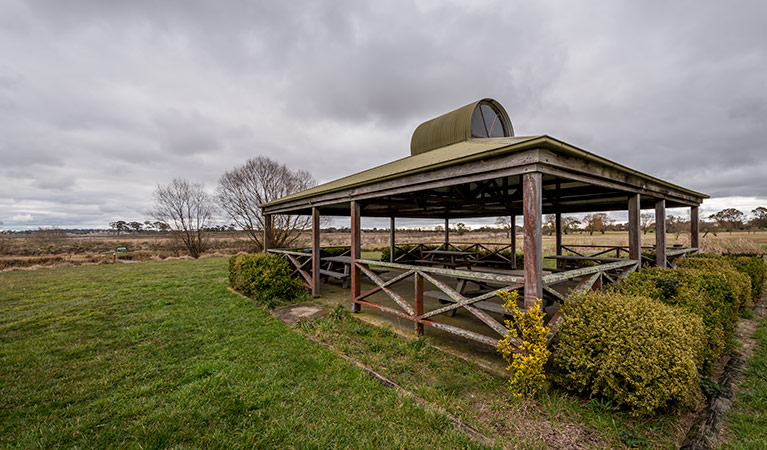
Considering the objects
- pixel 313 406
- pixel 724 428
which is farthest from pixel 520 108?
pixel 313 406

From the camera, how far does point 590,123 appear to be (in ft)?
68.1

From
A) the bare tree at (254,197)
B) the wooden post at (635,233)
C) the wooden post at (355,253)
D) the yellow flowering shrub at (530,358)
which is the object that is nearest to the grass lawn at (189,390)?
the yellow flowering shrub at (530,358)

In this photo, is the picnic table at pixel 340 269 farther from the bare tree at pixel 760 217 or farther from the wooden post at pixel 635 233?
the bare tree at pixel 760 217

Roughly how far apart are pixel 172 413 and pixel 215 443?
0.74 m

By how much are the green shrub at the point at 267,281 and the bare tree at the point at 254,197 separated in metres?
13.5

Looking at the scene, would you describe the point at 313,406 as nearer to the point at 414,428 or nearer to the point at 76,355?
the point at 414,428

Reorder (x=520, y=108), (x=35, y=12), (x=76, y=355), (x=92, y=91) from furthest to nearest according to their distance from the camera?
(x=520, y=108) < (x=92, y=91) < (x=35, y=12) < (x=76, y=355)

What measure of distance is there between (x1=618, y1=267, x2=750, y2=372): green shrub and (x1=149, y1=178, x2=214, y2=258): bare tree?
2478cm

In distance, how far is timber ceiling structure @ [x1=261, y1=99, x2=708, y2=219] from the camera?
339 centimetres

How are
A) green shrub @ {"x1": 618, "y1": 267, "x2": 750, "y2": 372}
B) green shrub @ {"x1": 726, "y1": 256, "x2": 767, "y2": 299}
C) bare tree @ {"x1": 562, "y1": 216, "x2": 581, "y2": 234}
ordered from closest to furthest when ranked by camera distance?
green shrub @ {"x1": 618, "y1": 267, "x2": 750, "y2": 372}
green shrub @ {"x1": 726, "y1": 256, "x2": 767, "y2": 299}
bare tree @ {"x1": 562, "y1": 216, "x2": 581, "y2": 234}

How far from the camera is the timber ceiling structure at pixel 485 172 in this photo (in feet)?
11.1

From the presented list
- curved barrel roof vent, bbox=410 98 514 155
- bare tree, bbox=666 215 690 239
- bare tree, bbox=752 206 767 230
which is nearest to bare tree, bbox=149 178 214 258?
curved barrel roof vent, bbox=410 98 514 155

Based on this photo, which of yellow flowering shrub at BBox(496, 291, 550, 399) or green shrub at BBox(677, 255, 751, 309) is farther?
green shrub at BBox(677, 255, 751, 309)

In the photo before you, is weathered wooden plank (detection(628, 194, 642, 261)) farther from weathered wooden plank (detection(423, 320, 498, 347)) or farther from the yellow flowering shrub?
the yellow flowering shrub
